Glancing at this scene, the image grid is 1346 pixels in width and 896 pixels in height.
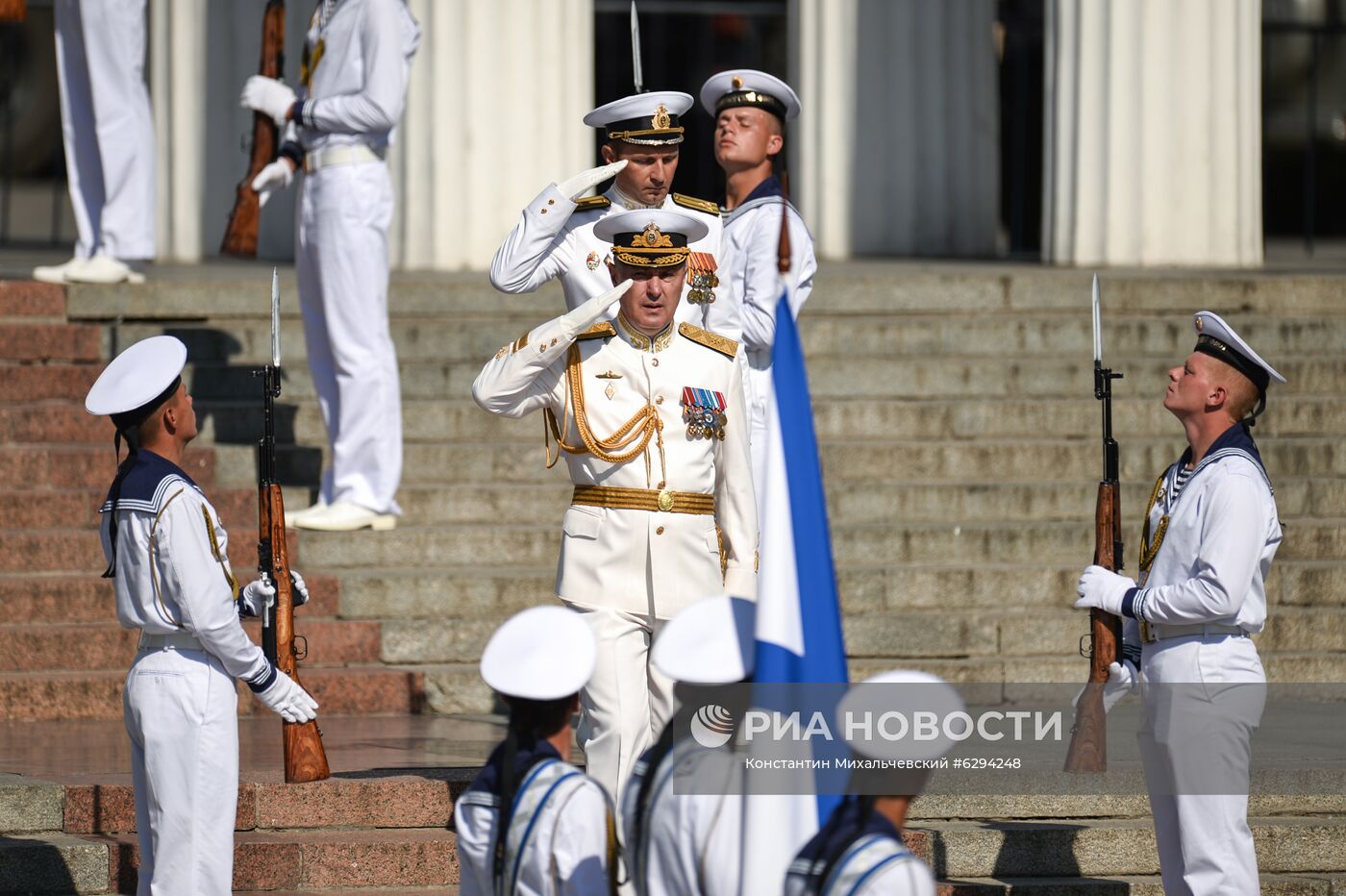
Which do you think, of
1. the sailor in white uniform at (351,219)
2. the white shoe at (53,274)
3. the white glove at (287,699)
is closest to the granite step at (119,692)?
the sailor in white uniform at (351,219)

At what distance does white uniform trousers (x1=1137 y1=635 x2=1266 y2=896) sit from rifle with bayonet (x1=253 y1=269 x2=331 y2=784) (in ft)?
8.95

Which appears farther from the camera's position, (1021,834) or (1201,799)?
(1021,834)

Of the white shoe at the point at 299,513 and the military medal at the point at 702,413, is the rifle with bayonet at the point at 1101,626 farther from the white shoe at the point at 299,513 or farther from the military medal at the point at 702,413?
the white shoe at the point at 299,513

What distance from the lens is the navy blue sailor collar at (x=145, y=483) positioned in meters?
6.02

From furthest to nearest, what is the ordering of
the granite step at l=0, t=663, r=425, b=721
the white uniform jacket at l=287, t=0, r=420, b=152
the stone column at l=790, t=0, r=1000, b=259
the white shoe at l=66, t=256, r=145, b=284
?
1. the stone column at l=790, t=0, r=1000, b=259
2. the white shoe at l=66, t=256, r=145, b=284
3. the white uniform jacket at l=287, t=0, r=420, b=152
4. the granite step at l=0, t=663, r=425, b=721

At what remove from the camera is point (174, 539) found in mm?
5996

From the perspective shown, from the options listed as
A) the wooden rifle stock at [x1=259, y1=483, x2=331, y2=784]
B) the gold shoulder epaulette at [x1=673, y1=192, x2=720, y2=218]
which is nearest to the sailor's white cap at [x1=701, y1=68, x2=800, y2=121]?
the gold shoulder epaulette at [x1=673, y1=192, x2=720, y2=218]

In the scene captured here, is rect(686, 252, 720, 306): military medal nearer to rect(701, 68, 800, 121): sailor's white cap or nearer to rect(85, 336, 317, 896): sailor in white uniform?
rect(701, 68, 800, 121): sailor's white cap

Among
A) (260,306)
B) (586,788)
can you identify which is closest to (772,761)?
(586,788)

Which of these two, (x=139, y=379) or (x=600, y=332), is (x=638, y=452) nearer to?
(x=600, y=332)

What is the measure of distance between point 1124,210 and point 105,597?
759 centimetres

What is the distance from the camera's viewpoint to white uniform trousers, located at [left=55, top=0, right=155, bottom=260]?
11.8 meters

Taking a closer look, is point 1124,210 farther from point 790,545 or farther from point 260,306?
point 790,545

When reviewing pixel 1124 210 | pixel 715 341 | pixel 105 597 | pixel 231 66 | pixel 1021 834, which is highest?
pixel 231 66
